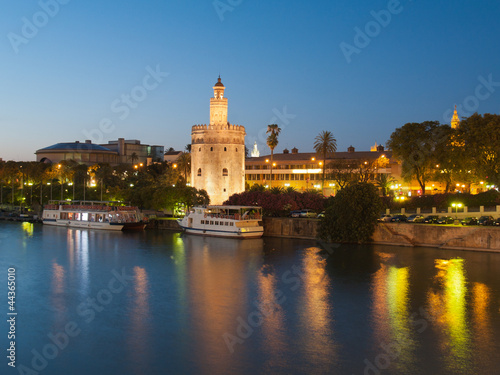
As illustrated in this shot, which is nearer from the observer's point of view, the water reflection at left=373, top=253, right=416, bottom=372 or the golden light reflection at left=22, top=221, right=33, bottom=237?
the water reflection at left=373, top=253, right=416, bottom=372

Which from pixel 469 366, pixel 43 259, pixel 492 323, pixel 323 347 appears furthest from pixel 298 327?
pixel 43 259

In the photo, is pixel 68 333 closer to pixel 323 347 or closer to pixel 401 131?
pixel 323 347

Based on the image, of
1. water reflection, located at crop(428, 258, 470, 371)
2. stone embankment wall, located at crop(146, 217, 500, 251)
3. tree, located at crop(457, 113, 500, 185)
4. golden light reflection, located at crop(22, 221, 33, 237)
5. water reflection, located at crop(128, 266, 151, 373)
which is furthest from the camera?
golden light reflection, located at crop(22, 221, 33, 237)

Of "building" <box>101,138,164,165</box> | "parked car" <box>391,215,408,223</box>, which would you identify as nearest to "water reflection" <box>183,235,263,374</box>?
"parked car" <box>391,215,408,223</box>

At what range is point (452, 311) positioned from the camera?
27.0 m

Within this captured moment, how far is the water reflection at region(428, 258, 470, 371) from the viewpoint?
21.4 meters

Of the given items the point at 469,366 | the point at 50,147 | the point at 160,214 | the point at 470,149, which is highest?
the point at 50,147

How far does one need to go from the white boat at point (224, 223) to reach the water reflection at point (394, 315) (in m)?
19.7

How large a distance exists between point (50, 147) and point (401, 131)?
108014 mm

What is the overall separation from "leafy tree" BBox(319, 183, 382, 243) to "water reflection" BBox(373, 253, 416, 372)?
10.4 m

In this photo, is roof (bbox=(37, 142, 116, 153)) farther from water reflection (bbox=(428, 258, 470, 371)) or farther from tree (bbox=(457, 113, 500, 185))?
water reflection (bbox=(428, 258, 470, 371))

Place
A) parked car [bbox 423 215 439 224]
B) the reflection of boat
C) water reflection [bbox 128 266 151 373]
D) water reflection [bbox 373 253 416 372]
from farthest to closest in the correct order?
the reflection of boat, parked car [bbox 423 215 439 224], water reflection [bbox 373 253 416 372], water reflection [bbox 128 266 151 373]

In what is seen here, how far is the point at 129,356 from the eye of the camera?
70.2 feet

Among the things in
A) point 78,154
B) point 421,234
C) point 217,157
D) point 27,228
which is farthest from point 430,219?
point 78,154
